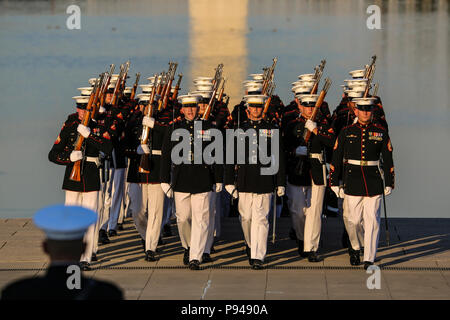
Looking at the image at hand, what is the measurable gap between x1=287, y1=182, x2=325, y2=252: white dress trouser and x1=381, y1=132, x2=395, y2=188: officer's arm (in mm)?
879

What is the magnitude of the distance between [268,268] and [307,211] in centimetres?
92

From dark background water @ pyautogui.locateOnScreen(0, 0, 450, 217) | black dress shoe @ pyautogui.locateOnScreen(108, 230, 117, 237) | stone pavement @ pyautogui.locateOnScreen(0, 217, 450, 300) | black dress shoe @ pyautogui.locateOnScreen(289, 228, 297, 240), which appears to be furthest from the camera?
dark background water @ pyautogui.locateOnScreen(0, 0, 450, 217)

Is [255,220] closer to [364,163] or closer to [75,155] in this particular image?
[364,163]

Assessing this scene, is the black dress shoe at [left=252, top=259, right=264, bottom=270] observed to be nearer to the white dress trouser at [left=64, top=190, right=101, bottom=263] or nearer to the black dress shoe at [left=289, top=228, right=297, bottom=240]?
the black dress shoe at [left=289, top=228, right=297, bottom=240]

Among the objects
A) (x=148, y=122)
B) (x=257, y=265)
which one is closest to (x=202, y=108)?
(x=148, y=122)

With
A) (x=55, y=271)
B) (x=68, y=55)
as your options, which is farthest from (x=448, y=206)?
(x=68, y=55)

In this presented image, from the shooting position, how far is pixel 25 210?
1493 cm

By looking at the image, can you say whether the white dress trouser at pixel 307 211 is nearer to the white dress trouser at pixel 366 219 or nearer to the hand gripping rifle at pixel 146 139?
the white dress trouser at pixel 366 219

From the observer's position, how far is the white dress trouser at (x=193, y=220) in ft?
37.0

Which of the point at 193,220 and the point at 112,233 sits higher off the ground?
the point at 193,220

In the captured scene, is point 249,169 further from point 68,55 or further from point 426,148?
point 68,55

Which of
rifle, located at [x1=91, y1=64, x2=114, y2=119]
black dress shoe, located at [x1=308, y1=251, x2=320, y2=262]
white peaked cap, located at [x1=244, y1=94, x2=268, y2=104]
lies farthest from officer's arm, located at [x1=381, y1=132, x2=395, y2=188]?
rifle, located at [x1=91, y1=64, x2=114, y2=119]

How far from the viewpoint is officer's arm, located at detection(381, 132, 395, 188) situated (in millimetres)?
11180

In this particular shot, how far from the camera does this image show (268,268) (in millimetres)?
11281
